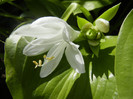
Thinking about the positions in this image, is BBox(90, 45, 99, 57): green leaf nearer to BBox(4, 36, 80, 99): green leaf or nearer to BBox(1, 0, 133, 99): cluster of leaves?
BBox(1, 0, 133, 99): cluster of leaves

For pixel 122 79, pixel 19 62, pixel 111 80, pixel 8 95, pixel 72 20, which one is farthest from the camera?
pixel 8 95

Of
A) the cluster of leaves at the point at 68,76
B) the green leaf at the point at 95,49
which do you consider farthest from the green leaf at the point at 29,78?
the green leaf at the point at 95,49

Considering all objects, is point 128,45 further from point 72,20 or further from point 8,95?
point 8,95

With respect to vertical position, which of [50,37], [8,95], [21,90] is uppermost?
[50,37]

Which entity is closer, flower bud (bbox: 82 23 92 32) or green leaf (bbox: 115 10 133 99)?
green leaf (bbox: 115 10 133 99)

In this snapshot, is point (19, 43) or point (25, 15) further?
point (25, 15)

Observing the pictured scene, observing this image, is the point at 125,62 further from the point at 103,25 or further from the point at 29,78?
the point at 29,78

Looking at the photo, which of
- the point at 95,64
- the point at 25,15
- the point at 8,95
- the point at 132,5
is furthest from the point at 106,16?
the point at 8,95

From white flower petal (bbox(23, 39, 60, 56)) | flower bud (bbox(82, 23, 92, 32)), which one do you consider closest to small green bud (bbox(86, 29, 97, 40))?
flower bud (bbox(82, 23, 92, 32))
